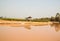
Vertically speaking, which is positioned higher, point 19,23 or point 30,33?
point 19,23

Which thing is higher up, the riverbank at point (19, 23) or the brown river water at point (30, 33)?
the riverbank at point (19, 23)

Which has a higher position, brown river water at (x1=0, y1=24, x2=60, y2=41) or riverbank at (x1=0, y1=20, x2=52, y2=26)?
riverbank at (x1=0, y1=20, x2=52, y2=26)

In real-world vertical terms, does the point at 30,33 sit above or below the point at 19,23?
below

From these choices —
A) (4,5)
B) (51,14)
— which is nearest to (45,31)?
(51,14)

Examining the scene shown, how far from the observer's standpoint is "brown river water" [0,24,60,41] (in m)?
1.79

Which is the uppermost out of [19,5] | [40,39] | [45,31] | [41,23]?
[19,5]

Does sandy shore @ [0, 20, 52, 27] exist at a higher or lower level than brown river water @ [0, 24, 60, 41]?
higher

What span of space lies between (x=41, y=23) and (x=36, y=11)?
191 millimetres

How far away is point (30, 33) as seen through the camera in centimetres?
183

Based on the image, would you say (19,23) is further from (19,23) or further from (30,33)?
Result: (30,33)

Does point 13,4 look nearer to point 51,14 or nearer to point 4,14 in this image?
point 4,14

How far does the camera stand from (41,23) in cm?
184

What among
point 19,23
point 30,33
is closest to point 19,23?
point 19,23

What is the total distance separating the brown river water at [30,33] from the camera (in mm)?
1792
